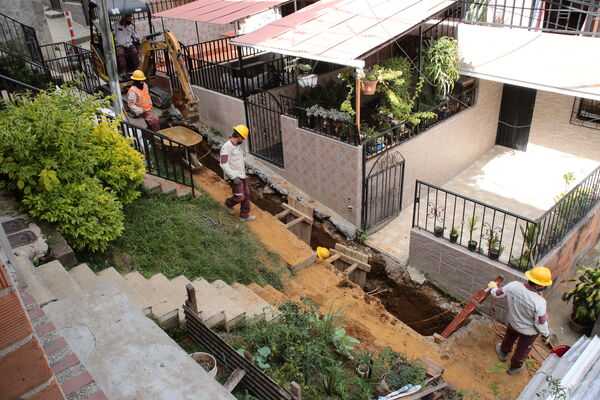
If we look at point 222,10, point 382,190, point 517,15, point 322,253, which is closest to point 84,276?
point 322,253

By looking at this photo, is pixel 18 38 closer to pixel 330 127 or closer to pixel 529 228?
pixel 330 127

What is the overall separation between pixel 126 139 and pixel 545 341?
688 cm

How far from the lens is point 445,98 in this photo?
34.4 ft

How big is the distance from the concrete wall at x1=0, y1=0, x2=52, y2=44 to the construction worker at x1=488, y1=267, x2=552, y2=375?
1544 cm

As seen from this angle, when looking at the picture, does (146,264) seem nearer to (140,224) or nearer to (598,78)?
(140,224)

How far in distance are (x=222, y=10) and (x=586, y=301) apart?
9.67m

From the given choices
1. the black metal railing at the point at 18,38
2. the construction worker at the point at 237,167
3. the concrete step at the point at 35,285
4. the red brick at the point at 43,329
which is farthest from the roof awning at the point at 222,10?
the red brick at the point at 43,329

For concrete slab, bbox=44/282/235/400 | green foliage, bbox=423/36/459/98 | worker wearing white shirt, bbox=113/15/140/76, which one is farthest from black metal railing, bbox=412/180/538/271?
worker wearing white shirt, bbox=113/15/140/76

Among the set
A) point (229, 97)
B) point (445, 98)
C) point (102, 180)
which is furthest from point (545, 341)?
point (229, 97)

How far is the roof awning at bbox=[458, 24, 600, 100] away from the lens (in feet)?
28.9

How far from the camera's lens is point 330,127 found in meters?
9.55

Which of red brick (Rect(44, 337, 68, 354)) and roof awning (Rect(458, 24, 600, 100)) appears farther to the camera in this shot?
roof awning (Rect(458, 24, 600, 100))

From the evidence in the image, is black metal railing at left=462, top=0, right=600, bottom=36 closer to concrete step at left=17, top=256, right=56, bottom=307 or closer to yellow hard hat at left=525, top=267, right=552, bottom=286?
yellow hard hat at left=525, top=267, right=552, bottom=286

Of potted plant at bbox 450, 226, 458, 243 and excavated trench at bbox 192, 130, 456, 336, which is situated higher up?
potted plant at bbox 450, 226, 458, 243
